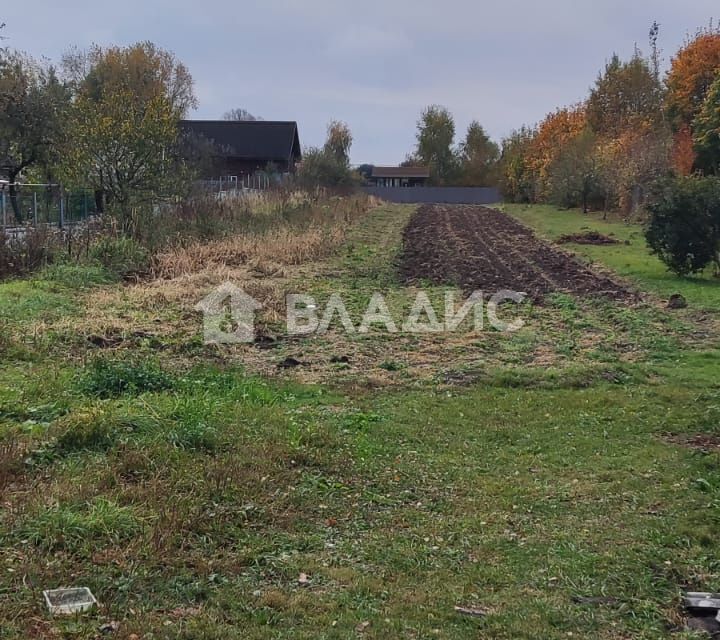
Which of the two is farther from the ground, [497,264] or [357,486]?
[497,264]

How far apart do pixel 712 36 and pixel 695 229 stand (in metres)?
22.5

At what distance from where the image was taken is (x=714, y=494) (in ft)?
15.0

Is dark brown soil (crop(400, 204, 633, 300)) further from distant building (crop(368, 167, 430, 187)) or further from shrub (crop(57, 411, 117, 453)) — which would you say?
distant building (crop(368, 167, 430, 187))

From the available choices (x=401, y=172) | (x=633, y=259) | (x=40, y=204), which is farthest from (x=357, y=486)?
(x=401, y=172)

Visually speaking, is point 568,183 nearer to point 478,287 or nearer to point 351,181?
point 351,181

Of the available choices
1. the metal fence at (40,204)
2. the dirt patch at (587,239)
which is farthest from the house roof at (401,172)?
the metal fence at (40,204)

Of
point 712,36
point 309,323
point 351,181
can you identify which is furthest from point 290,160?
point 309,323

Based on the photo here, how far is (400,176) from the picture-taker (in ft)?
274

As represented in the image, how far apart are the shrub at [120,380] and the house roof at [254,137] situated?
145 feet

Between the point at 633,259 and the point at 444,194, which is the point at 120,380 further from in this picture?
the point at 444,194

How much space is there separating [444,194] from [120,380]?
213 feet

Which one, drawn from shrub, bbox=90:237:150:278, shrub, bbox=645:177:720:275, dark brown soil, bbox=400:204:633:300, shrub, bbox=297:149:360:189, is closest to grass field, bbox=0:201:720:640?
dark brown soil, bbox=400:204:633:300

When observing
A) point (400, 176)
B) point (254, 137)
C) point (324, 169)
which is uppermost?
point (254, 137)

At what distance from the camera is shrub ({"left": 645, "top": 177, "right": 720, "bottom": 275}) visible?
42.3 feet
